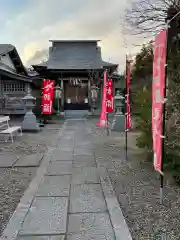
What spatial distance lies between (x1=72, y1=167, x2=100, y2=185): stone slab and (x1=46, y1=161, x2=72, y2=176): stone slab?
20cm

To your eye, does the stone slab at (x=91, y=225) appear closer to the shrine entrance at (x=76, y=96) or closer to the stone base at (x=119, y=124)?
the stone base at (x=119, y=124)

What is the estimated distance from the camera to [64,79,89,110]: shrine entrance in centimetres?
2694

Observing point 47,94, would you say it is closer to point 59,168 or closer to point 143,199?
point 59,168

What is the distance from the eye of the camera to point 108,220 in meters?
3.94

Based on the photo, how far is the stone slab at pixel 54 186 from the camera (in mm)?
5043

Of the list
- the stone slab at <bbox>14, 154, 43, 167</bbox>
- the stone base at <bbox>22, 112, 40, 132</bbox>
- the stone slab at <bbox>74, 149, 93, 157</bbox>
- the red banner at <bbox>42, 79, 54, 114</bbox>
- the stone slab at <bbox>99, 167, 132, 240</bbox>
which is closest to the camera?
the stone slab at <bbox>99, 167, 132, 240</bbox>

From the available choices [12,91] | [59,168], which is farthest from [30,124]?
[59,168]

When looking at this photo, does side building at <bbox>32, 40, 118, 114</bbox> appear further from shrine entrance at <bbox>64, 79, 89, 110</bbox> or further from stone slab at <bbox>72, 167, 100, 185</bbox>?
stone slab at <bbox>72, 167, 100, 185</bbox>

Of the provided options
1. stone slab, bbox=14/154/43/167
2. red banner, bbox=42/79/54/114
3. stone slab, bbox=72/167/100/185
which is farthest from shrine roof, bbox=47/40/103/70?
stone slab, bbox=72/167/100/185

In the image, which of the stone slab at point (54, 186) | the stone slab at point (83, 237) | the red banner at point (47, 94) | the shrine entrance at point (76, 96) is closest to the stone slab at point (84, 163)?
the stone slab at point (54, 186)

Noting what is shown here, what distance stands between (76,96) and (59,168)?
2047 cm

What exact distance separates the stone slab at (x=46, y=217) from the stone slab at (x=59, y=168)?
68.6 inches

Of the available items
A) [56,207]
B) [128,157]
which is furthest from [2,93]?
[56,207]

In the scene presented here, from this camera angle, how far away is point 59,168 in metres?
6.93
